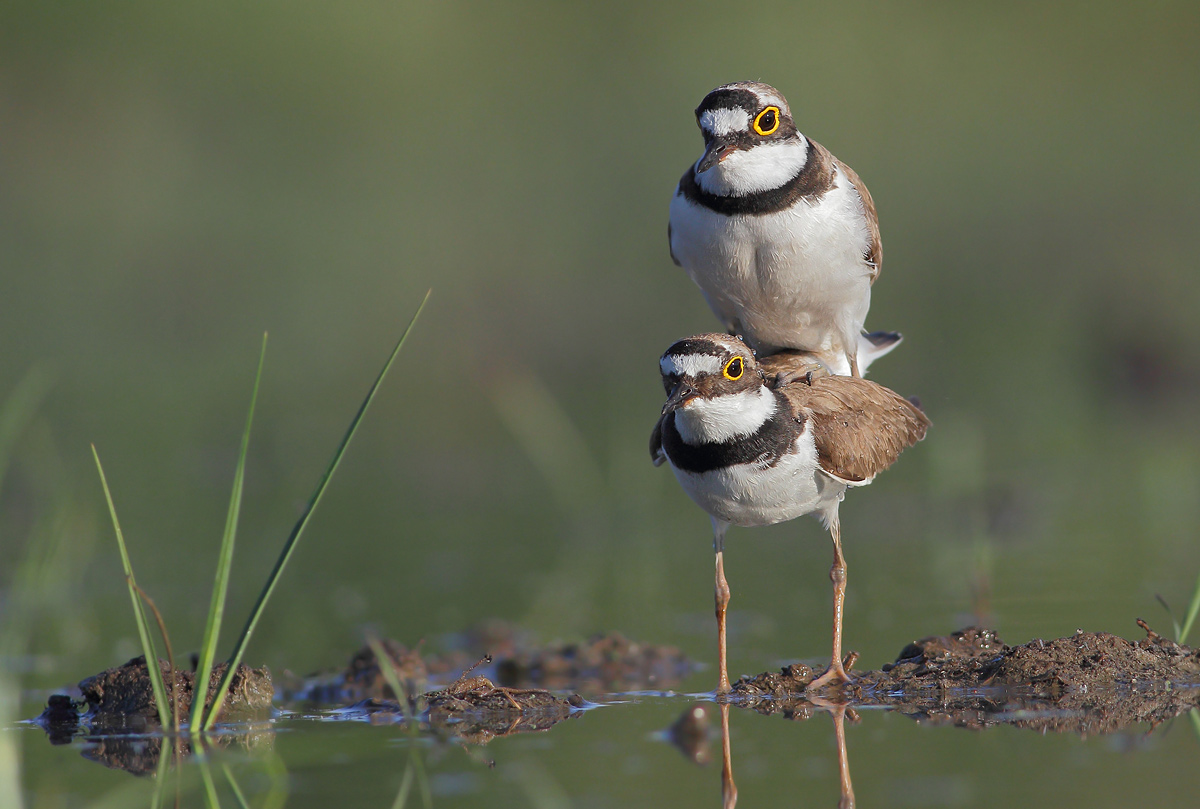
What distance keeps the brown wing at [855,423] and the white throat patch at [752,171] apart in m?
0.92

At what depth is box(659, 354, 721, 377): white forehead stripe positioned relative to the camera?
612 cm

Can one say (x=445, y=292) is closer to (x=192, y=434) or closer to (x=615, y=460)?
(x=192, y=434)

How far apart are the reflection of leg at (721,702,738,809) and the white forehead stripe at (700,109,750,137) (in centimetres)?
247

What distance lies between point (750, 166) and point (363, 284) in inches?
471

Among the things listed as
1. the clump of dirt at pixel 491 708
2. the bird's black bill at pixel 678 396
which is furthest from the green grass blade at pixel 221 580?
the bird's black bill at pixel 678 396

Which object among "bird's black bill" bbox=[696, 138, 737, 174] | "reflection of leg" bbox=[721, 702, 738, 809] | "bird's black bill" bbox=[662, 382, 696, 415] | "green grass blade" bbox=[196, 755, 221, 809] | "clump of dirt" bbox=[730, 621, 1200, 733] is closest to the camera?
"reflection of leg" bbox=[721, 702, 738, 809]

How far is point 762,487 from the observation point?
6277 millimetres

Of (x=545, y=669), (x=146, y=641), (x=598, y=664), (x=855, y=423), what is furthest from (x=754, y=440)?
(x=146, y=641)

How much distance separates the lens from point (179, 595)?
948cm

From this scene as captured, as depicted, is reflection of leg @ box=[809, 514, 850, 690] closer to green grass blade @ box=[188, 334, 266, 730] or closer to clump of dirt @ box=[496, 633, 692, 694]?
clump of dirt @ box=[496, 633, 692, 694]

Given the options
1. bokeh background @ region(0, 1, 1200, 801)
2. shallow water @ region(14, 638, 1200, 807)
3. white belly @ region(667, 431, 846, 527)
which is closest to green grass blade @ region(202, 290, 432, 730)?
shallow water @ region(14, 638, 1200, 807)

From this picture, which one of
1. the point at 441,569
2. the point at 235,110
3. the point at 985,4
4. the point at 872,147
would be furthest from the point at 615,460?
the point at 985,4

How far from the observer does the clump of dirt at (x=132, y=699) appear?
246 inches

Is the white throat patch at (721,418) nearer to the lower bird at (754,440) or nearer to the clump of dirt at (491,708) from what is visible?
the lower bird at (754,440)
